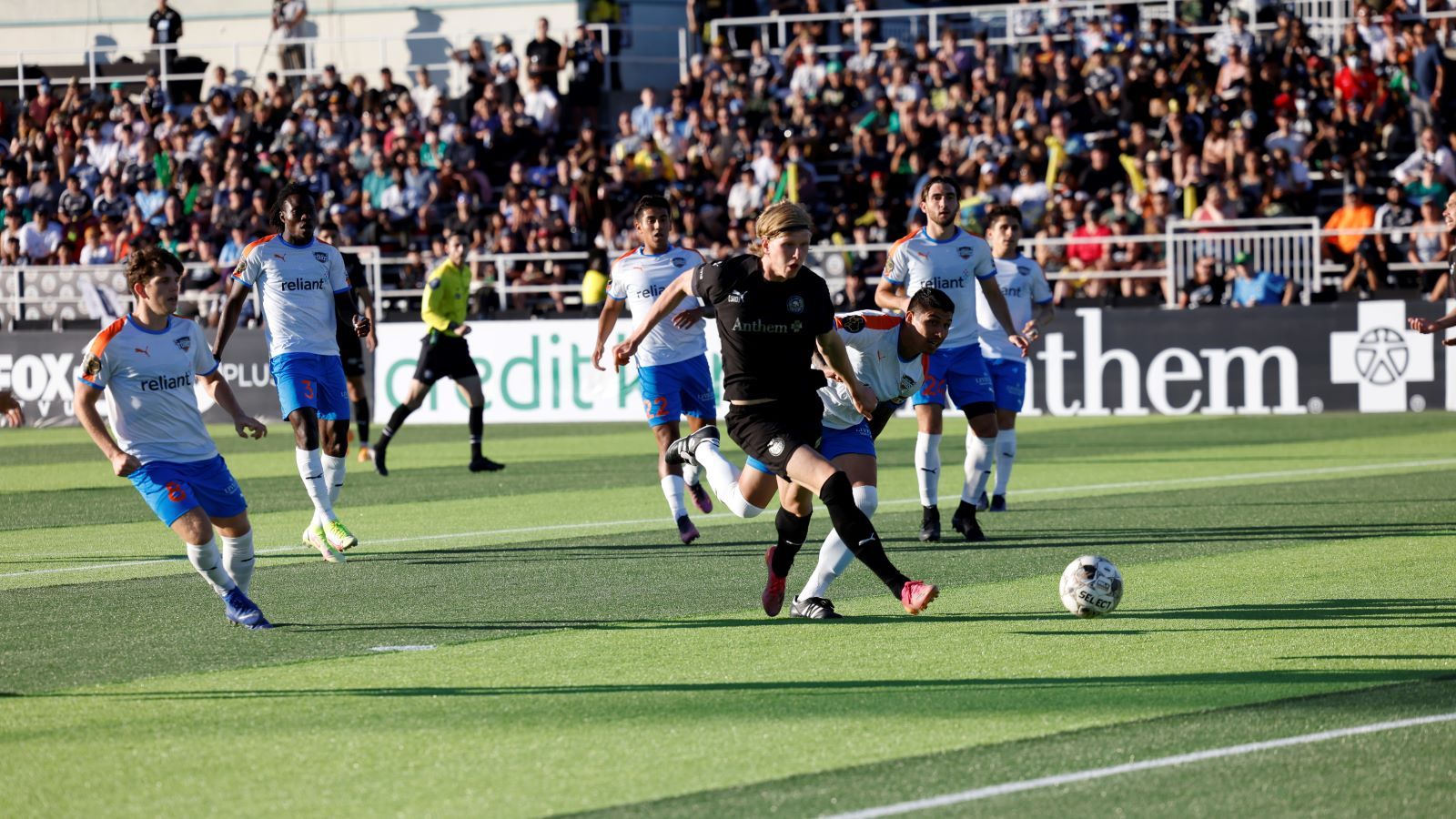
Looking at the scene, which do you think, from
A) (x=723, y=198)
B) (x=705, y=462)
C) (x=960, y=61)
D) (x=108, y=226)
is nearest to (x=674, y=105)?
(x=723, y=198)

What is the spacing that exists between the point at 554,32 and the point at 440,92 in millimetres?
3333

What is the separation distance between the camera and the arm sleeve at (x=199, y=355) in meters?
9.48

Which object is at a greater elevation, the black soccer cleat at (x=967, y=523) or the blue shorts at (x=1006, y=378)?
the blue shorts at (x=1006, y=378)

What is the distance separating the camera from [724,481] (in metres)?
9.75

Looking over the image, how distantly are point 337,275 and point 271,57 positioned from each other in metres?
27.1

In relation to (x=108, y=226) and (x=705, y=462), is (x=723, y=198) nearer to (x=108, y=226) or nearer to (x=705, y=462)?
(x=108, y=226)

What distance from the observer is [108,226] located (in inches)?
1302

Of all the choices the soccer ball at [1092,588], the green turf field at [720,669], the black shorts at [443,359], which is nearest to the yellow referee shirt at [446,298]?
the black shorts at [443,359]

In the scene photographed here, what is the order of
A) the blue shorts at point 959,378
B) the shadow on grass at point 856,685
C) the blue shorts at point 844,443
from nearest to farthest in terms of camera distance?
the shadow on grass at point 856,685
the blue shorts at point 844,443
the blue shorts at point 959,378

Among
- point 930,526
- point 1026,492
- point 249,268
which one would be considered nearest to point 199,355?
point 249,268

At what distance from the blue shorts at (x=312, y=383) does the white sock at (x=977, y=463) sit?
428 cm

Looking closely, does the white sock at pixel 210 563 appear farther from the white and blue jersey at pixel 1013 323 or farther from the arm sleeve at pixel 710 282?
the white and blue jersey at pixel 1013 323

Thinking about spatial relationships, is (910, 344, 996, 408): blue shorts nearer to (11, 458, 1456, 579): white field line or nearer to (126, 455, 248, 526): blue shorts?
(11, 458, 1456, 579): white field line

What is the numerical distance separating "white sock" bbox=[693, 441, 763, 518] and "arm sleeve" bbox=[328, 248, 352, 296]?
4049mm
